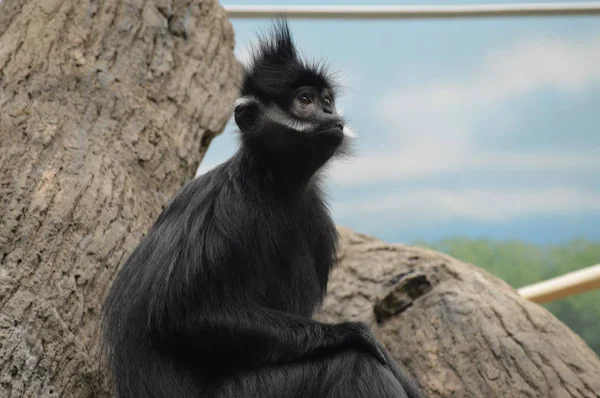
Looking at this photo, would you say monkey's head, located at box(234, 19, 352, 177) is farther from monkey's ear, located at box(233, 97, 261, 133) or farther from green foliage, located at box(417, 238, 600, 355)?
green foliage, located at box(417, 238, 600, 355)

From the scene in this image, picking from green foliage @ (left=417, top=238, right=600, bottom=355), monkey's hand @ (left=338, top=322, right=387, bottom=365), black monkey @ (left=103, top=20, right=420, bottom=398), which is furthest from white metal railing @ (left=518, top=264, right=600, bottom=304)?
green foliage @ (left=417, top=238, right=600, bottom=355)

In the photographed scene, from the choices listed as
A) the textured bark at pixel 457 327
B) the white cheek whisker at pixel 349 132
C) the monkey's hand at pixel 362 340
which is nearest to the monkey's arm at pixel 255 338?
the monkey's hand at pixel 362 340

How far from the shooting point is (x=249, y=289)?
4.02 metres

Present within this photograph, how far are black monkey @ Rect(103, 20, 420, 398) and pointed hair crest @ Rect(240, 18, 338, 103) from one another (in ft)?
0.03

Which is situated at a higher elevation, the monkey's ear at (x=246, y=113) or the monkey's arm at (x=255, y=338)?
the monkey's ear at (x=246, y=113)

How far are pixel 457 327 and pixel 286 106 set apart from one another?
89.2 inches

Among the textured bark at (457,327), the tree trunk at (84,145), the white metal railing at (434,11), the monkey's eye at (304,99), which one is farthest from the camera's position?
the white metal railing at (434,11)

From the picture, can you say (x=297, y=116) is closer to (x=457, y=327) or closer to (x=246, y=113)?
(x=246, y=113)

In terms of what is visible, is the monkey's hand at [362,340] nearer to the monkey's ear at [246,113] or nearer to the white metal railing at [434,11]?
the monkey's ear at [246,113]

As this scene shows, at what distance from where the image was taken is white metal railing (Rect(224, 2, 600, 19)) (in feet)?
27.8

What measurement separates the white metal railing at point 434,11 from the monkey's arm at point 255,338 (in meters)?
5.18

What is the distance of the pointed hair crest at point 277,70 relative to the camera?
4469mm

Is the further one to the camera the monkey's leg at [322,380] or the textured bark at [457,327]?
the textured bark at [457,327]

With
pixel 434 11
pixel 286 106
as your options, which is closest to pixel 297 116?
pixel 286 106
